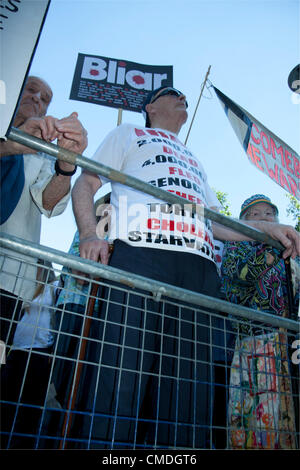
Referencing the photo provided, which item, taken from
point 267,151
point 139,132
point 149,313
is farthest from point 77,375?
point 267,151

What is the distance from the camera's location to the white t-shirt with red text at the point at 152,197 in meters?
1.60

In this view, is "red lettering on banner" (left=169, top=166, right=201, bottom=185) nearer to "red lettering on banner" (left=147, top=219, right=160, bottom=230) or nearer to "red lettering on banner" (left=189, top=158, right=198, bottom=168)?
"red lettering on banner" (left=189, top=158, right=198, bottom=168)

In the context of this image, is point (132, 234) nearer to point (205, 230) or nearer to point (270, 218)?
point (205, 230)

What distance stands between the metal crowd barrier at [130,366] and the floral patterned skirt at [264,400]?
0.03ft

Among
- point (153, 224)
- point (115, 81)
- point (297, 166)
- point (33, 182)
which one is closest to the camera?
point (153, 224)

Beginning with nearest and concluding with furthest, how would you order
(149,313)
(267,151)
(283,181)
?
1. (149,313)
2. (283,181)
3. (267,151)

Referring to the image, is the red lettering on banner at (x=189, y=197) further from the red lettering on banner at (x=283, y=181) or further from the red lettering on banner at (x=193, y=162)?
the red lettering on banner at (x=283, y=181)

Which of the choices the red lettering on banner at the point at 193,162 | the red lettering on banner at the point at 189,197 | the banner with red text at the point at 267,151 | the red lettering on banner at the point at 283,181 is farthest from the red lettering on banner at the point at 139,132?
the red lettering on banner at the point at 283,181

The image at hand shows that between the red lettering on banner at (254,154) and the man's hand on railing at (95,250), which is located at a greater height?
the red lettering on banner at (254,154)

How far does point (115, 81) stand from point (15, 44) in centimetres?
384

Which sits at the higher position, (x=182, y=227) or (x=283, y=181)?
(x=283, y=181)

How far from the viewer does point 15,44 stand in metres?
1.15

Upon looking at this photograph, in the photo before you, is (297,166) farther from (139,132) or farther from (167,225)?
(167,225)

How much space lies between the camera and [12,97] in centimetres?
109
